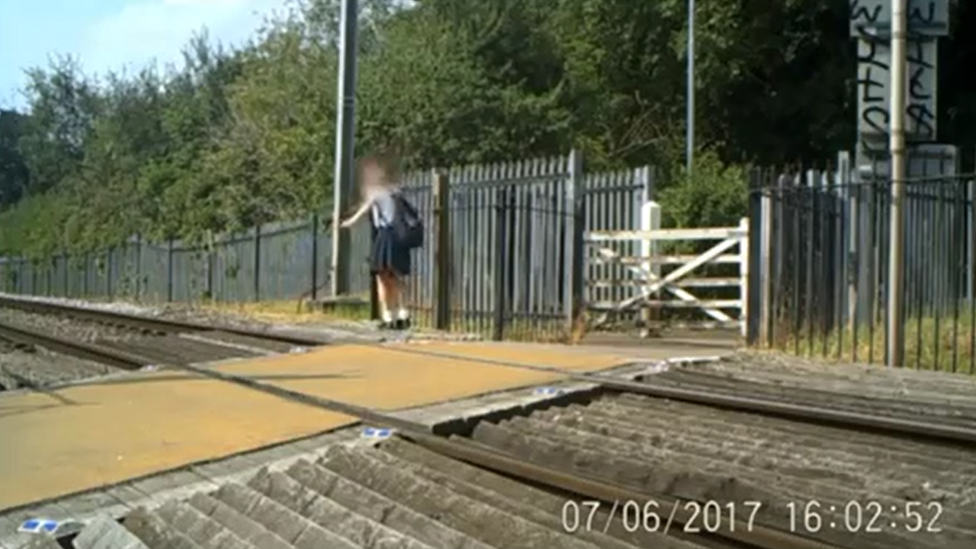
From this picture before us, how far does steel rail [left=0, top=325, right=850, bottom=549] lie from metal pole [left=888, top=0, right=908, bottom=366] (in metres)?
4.93

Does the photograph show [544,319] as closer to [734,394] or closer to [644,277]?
[644,277]

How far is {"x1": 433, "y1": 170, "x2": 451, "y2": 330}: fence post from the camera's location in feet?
46.3

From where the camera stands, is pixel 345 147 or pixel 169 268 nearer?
pixel 345 147

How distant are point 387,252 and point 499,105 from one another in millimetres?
15515

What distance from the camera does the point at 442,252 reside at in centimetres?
1434

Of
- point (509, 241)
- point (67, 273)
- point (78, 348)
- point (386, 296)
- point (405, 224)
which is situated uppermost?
point (405, 224)

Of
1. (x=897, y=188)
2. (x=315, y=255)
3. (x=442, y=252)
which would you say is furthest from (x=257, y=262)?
(x=897, y=188)

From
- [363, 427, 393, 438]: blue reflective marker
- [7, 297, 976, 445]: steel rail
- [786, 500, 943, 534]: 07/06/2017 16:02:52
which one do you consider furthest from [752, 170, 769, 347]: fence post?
[786, 500, 943, 534]: 07/06/2017 16:02:52

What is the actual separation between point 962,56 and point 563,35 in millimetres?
12390

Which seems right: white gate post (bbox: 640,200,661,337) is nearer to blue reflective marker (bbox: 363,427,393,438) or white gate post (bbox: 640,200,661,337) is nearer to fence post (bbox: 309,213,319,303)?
fence post (bbox: 309,213,319,303)

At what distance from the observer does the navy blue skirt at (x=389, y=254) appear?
12.8m

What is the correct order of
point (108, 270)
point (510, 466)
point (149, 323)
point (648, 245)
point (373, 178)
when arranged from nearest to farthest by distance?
point (510, 466)
point (373, 178)
point (149, 323)
point (648, 245)
point (108, 270)

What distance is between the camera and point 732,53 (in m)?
37.5

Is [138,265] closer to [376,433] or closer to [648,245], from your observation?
[648,245]
